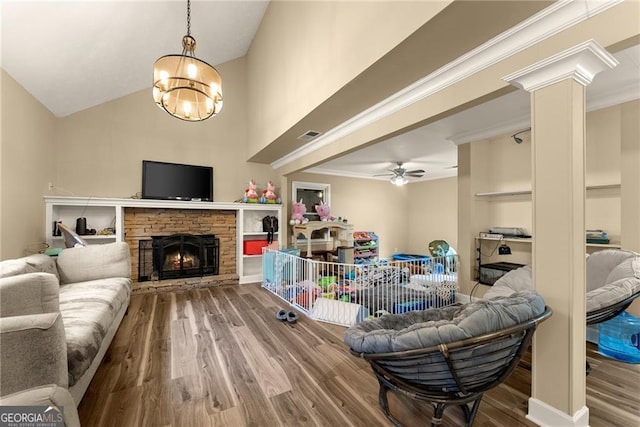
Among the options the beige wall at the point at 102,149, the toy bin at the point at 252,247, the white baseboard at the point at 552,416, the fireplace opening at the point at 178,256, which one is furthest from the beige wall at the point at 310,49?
the white baseboard at the point at 552,416

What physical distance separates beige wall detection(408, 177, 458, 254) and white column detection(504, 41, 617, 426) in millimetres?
5780

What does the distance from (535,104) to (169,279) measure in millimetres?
5423

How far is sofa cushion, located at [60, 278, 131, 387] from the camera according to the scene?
4.89 feet

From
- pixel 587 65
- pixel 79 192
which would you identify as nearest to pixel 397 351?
pixel 587 65

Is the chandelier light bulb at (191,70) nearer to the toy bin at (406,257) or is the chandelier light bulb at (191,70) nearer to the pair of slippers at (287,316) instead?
the pair of slippers at (287,316)

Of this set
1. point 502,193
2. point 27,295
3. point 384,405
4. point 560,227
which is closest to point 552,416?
point 384,405

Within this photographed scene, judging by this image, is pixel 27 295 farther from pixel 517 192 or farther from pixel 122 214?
pixel 517 192

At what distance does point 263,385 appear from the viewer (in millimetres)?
1919

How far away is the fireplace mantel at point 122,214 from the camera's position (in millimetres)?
3836

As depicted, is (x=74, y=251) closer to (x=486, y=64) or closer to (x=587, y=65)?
(x=486, y=64)

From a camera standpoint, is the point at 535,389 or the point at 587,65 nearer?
the point at 587,65

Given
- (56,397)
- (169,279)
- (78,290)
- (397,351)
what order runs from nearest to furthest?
1. (56,397)
2. (397,351)
3. (78,290)
4. (169,279)


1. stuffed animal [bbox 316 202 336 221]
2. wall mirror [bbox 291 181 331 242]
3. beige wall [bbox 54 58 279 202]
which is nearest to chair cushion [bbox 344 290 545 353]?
beige wall [bbox 54 58 279 202]

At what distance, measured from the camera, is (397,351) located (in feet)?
4.27
